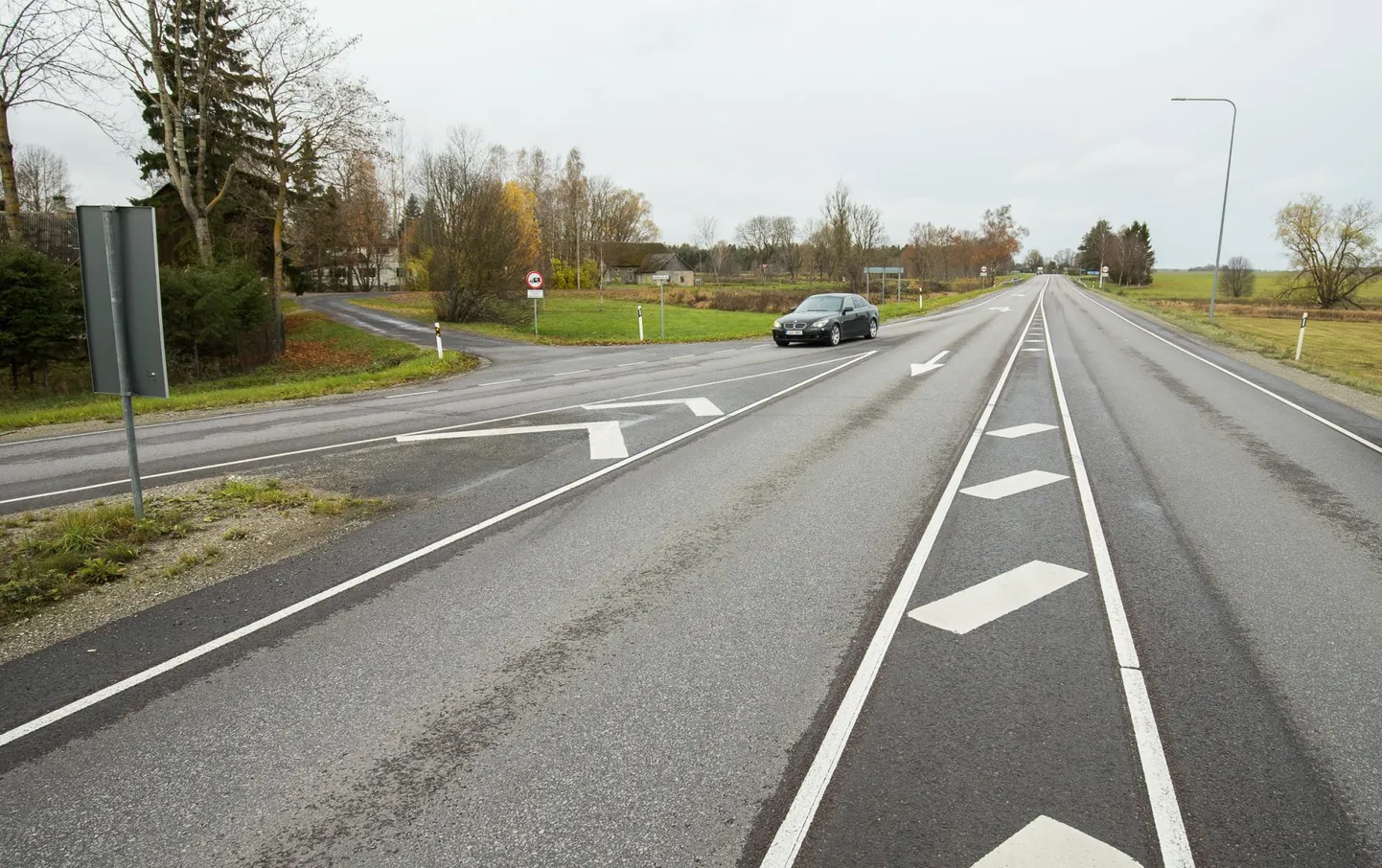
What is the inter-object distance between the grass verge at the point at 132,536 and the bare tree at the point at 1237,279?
268 feet

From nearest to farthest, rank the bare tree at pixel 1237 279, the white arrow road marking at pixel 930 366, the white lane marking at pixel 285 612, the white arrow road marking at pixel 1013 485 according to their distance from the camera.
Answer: the white lane marking at pixel 285 612, the white arrow road marking at pixel 1013 485, the white arrow road marking at pixel 930 366, the bare tree at pixel 1237 279

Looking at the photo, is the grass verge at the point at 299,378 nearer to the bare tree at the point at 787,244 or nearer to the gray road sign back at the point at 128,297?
the gray road sign back at the point at 128,297

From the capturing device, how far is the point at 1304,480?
771 centimetres

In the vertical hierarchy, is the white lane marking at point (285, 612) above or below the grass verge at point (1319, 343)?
below

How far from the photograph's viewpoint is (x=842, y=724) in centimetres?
334

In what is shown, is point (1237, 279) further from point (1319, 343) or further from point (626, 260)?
point (626, 260)

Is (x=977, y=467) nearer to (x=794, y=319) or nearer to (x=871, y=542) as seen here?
(x=871, y=542)

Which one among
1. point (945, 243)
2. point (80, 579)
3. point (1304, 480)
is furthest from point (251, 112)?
point (945, 243)

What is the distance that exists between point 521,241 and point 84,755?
122ft

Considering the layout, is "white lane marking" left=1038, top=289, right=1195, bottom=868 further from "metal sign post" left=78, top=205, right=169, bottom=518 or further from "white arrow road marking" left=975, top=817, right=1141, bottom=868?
"metal sign post" left=78, top=205, right=169, bottom=518

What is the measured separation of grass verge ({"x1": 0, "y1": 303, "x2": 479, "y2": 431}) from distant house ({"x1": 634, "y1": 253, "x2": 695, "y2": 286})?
206 feet

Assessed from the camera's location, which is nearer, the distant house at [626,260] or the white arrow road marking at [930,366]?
the white arrow road marking at [930,366]

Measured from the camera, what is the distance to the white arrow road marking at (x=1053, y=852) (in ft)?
8.34

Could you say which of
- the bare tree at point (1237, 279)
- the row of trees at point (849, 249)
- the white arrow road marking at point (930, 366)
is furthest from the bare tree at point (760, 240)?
the white arrow road marking at point (930, 366)
